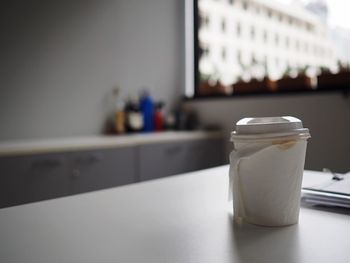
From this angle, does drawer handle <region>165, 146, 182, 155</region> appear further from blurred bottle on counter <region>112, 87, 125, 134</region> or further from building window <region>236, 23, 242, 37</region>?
building window <region>236, 23, 242, 37</region>

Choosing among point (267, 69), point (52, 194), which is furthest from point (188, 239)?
point (267, 69)

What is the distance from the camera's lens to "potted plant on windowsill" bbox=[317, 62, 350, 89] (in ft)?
8.57

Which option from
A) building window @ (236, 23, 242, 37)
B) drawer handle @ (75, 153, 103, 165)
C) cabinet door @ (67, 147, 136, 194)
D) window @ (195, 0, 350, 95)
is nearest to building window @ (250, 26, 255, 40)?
window @ (195, 0, 350, 95)

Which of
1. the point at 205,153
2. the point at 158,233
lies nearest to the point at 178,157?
the point at 205,153

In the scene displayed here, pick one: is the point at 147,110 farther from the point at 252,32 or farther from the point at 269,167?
the point at 269,167

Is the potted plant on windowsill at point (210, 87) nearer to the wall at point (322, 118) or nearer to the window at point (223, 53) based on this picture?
the window at point (223, 53)

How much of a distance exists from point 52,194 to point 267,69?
6.88 feet

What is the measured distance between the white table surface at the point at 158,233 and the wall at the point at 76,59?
1.86m

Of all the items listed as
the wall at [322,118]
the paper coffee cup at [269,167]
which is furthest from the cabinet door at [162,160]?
the paper coffee cup at [269,167]

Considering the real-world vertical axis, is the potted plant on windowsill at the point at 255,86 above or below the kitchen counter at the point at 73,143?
above

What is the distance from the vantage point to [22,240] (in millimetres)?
666

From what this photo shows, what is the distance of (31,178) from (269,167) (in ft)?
5.70

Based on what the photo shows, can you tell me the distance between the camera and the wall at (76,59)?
8.24 feet

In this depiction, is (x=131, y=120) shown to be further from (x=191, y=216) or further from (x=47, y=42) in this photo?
(x=191, y=216)
